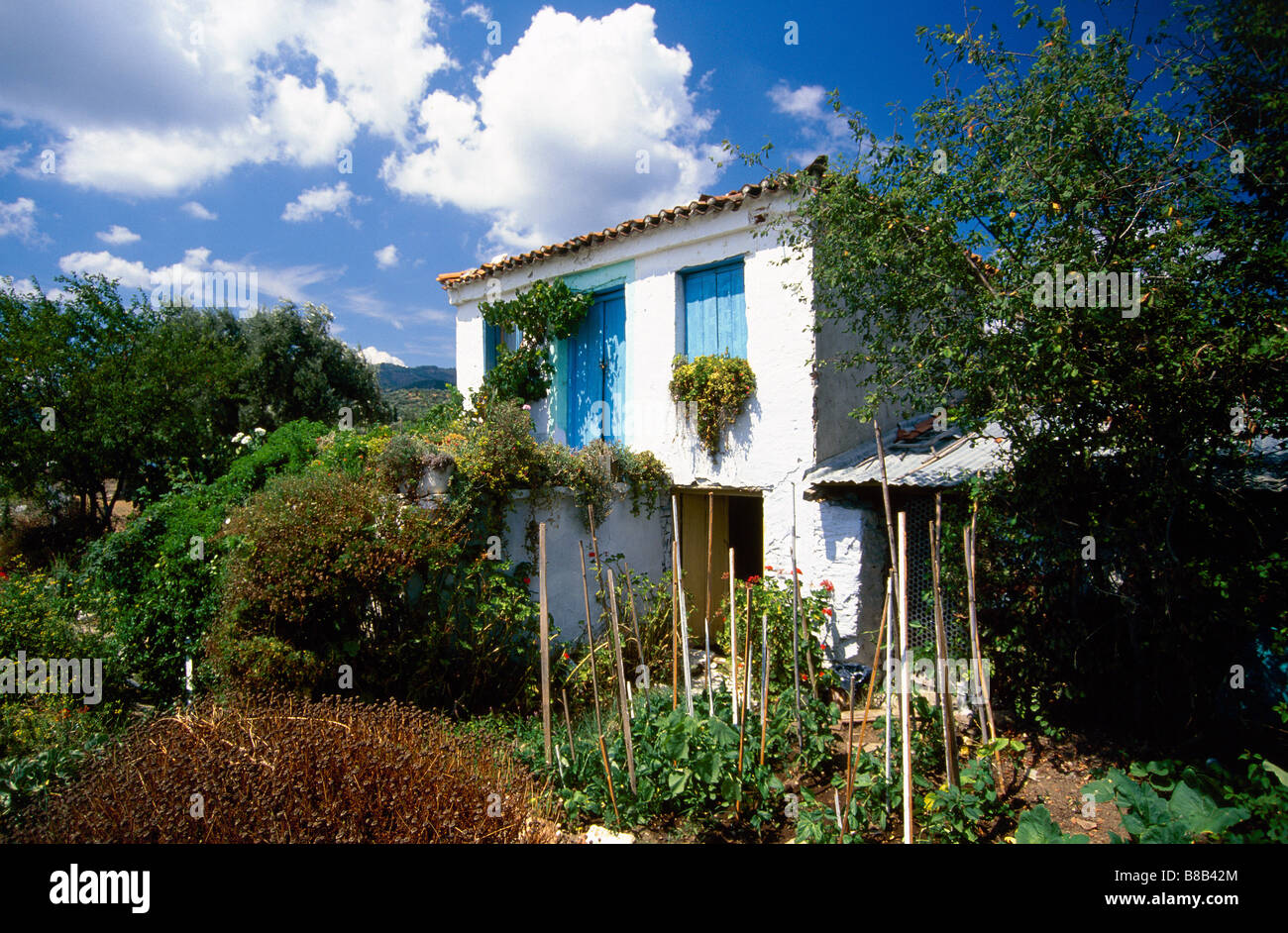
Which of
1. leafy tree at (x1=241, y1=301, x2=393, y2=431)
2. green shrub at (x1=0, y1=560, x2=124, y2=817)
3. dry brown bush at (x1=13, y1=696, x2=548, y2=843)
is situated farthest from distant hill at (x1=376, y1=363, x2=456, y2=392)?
dry brown bush at (x1=13, y1=696, x2=548, y2=843)

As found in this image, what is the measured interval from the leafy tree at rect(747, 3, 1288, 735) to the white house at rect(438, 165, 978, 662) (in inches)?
59.5

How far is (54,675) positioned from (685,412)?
6.73 meters

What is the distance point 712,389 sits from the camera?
292 inches

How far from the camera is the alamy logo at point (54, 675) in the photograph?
194 inches

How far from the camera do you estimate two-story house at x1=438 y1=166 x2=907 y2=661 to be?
6727mm

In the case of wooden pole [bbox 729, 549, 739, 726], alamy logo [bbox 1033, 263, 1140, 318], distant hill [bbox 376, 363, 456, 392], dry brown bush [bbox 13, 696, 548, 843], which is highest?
distant hill [bbox 376, 363, 456, 392]

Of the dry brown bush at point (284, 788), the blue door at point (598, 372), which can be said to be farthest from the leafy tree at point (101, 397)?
the dry brown bush at point (284, 788)

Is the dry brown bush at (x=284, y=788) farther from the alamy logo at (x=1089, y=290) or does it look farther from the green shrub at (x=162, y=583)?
the alamy logo at (x=1089, y=290)

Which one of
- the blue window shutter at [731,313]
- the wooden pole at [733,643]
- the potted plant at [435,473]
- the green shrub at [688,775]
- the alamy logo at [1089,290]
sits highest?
the blue window shutter at [731,313]

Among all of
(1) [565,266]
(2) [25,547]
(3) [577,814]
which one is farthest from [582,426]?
(2) [25,547]

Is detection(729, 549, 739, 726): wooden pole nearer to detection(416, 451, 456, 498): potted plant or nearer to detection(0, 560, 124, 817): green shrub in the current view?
detection(416, 451, 456, 498): potted plant

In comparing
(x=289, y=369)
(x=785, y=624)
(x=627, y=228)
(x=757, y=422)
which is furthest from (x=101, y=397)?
(x=785, y=624)

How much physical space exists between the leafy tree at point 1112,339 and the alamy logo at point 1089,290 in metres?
0.02

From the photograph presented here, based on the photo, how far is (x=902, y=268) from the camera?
5160 millimetres
